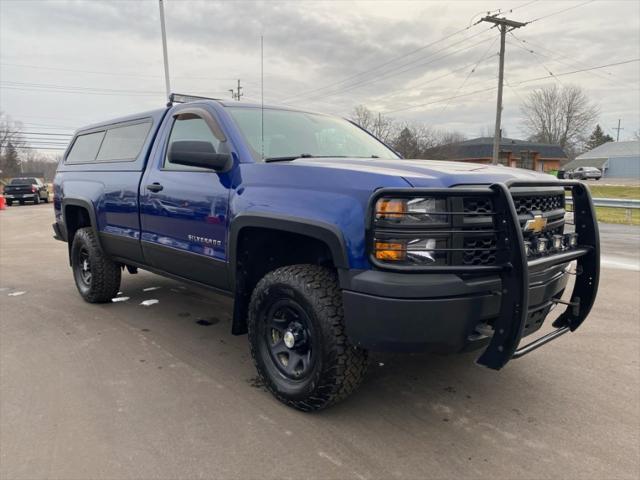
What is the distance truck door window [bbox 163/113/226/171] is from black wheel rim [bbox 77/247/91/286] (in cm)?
219

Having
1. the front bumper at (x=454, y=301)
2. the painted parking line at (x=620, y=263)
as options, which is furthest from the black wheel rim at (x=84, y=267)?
the painted parking line at (x=620, y=263)

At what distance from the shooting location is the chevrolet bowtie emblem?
261cm

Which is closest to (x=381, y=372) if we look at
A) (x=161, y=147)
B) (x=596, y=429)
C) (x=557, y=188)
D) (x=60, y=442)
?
(x=596, y=429)

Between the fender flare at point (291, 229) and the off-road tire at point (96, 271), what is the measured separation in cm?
248

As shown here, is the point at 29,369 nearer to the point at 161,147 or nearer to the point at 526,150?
the point at 161,147

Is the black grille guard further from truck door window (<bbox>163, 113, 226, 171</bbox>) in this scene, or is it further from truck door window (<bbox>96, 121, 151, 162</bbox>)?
truck door window (<bbox>96, 121, 151, 162</bbox>)

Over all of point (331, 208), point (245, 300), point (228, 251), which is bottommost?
point (245, 300)

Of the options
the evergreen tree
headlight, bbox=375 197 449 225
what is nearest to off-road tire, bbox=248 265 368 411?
headlight, bbox=375 197 449 225

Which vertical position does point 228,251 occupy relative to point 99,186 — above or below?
below

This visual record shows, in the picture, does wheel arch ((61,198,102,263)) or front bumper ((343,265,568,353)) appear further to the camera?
wheel arch ((61,198,102,263))

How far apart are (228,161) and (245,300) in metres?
0.97

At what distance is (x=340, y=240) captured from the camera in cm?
247

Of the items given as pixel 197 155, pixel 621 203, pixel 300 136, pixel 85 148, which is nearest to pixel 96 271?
pixel 85 148

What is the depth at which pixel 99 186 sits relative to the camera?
193 inches
